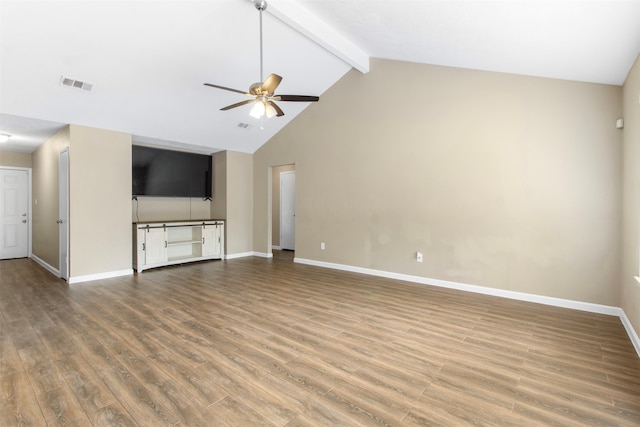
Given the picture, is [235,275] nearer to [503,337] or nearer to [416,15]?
[503,337]

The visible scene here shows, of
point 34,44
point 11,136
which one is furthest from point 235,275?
point 11,136

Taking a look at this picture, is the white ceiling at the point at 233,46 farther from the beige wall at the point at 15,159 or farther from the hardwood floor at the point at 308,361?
the hardwood floor at the point at 308,361

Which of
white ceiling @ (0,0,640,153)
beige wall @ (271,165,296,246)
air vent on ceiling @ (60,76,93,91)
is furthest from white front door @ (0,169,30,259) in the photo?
beige wall @ (271,165,296,246)

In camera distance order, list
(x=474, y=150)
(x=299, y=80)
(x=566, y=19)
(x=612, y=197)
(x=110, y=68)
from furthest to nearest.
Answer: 1. (x=299, y=80)
2. (x=474, y=150)
3. (x=110, y=68)
4. (x=612, y=197)
5. (x=566, y=19)

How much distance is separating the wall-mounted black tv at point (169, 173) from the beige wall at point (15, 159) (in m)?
3.58

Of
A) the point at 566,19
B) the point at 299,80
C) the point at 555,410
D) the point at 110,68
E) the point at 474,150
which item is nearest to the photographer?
the point at 555,410

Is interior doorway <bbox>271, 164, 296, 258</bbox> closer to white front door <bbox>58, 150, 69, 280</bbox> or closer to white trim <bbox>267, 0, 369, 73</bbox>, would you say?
white trim <bbox>267, 0, 369, 73</bbox>

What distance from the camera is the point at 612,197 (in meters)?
3.48

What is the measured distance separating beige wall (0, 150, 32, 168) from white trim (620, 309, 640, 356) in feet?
35.5

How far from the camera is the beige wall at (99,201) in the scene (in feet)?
15.8

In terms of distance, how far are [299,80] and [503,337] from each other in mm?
4679

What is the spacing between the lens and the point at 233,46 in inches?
157

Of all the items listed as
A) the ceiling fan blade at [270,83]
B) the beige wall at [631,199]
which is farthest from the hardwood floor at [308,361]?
the ceiling fan blade at [270,83]

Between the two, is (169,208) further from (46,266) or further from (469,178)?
(469,178)
